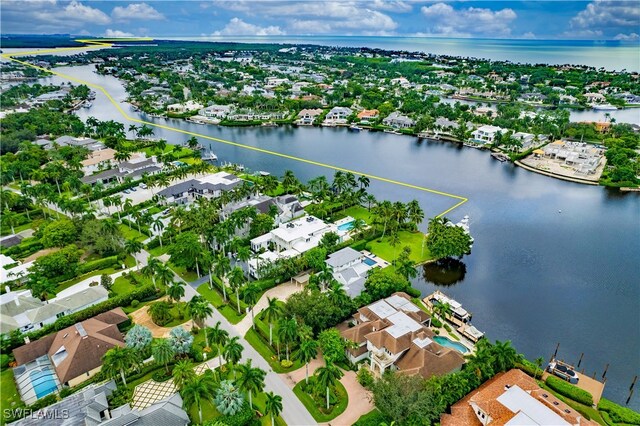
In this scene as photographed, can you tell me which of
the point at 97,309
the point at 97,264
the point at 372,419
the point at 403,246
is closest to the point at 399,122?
the point at 403,246

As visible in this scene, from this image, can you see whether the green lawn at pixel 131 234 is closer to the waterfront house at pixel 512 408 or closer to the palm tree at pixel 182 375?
the palm tree at pixel 182 375

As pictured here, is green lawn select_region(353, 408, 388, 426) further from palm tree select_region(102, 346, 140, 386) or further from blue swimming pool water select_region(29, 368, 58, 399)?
blue swimming pool water select_region(29, 368, 58, 399)

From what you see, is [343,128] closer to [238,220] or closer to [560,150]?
[560,150]

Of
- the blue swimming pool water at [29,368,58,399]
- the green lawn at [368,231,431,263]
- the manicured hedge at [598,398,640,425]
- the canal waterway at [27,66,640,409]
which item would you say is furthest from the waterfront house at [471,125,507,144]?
the blue swimming pool water at [29,368,58,399]

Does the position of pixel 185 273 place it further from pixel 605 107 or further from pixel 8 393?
pixel 605 107

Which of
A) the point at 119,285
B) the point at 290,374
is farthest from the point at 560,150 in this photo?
the point at 119,285
